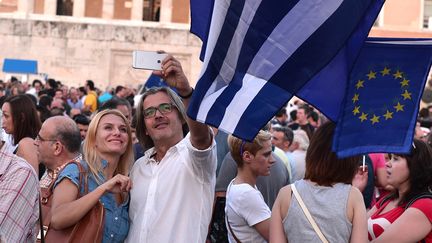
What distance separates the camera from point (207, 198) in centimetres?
488

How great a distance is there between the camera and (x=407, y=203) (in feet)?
16.6

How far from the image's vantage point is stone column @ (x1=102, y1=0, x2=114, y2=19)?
43.5 meters

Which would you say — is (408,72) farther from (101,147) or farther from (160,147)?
(101,147)

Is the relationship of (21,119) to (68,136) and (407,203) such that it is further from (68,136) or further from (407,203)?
(407,203)

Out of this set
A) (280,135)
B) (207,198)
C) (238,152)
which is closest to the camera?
(207,198)

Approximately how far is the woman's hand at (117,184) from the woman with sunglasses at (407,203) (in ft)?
4.17

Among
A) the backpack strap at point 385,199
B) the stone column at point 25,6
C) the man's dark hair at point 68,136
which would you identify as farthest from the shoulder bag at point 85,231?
the stone column at point 25,6

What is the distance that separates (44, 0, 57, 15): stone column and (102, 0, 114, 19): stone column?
218cm

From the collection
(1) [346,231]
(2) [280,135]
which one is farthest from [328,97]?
(2) [280,135]

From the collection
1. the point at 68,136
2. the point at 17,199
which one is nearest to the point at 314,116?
the point at 68,136

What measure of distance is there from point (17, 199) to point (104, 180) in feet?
2.25


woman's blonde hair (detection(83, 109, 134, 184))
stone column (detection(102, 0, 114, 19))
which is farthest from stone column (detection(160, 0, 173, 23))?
woman's blonde hair (detection(83, 109, 134, 184))

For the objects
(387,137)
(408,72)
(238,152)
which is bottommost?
(238,152)

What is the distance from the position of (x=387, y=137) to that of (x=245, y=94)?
2.53 ft
